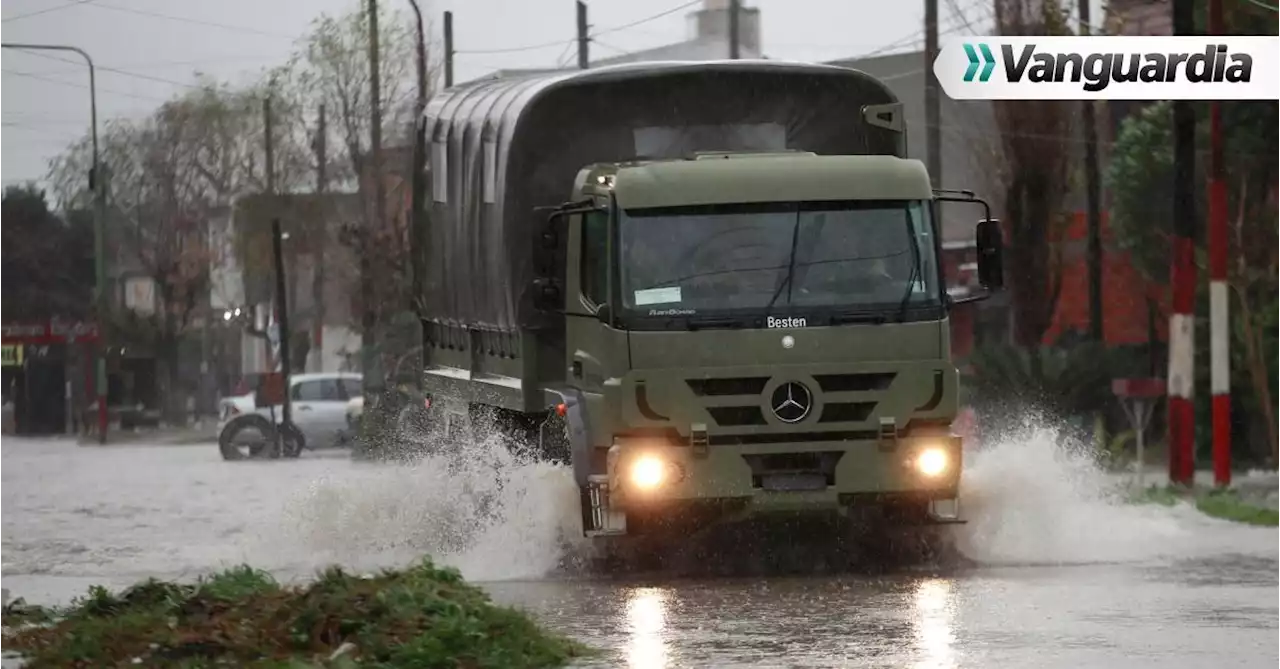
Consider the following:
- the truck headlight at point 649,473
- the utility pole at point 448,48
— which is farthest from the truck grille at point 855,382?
the utility pole at point 448,48

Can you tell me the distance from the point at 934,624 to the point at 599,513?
3.86 metres

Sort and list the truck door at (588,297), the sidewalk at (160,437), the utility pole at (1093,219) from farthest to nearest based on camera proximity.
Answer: the sidewalk at (160,437)
the utility pole at (1093,219)
the truck door at (588,297)

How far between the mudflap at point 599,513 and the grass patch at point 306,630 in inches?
126

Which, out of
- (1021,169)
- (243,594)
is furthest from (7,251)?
(243,594)

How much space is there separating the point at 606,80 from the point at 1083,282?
32697 millimetres

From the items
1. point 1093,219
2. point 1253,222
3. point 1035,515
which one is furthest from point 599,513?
point 1093,219

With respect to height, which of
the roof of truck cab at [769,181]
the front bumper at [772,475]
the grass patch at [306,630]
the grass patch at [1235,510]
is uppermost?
the roof of truck cab at [769,181]

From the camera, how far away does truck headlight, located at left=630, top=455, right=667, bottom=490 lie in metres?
15.8

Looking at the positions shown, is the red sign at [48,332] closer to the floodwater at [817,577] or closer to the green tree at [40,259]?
the green tree at [40,259]

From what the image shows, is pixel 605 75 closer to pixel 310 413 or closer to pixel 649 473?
pixel 649 473

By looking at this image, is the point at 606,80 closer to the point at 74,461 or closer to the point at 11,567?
the point at 11,567

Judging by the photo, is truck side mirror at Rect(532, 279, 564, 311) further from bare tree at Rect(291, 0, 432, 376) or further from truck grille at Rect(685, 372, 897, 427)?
bare tree at Rect(291, 0, 432, 376)

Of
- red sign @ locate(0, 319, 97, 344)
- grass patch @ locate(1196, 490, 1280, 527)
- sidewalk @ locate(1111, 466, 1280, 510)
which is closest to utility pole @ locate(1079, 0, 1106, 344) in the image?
sidewalk @ locate(1111, 466, 1280, 510)

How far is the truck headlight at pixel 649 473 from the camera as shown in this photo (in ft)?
51.7
